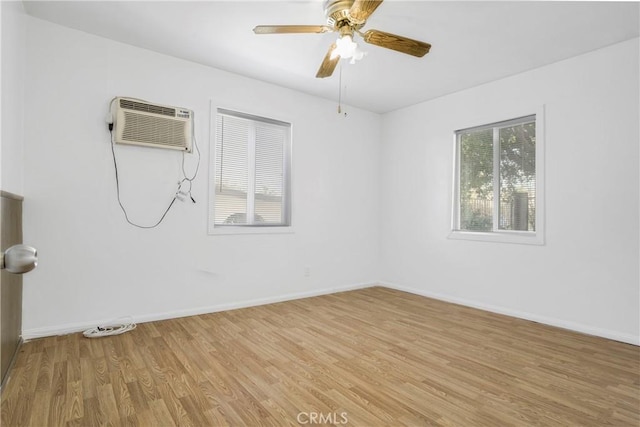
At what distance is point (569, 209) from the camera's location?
3.11 metres

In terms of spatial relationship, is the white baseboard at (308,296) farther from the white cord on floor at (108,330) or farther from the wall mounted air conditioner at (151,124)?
the wall mounted air conditioner at (151,124)

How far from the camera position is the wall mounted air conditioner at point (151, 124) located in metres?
2.89

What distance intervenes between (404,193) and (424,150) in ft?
2.12

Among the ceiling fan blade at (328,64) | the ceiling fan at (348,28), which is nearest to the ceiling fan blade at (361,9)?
the ceiling fan at (348,28)

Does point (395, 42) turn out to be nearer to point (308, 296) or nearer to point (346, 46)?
point (346, 46)

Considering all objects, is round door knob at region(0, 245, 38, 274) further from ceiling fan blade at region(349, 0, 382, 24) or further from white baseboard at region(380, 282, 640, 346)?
white baseboard at region(380, 282, 640, 346)

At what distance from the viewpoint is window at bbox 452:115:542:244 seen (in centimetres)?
346

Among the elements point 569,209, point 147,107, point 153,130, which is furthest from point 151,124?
point 569,209

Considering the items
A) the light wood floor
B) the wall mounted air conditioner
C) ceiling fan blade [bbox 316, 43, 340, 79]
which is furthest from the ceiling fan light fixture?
the light wood floor

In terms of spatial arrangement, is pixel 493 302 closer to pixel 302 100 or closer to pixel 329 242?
pixel 329 242

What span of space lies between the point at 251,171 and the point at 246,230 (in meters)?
0.70

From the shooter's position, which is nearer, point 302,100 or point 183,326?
point 183,326

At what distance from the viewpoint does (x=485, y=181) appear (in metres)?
3.90

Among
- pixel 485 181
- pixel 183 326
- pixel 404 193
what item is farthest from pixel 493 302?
pixel 183 326
